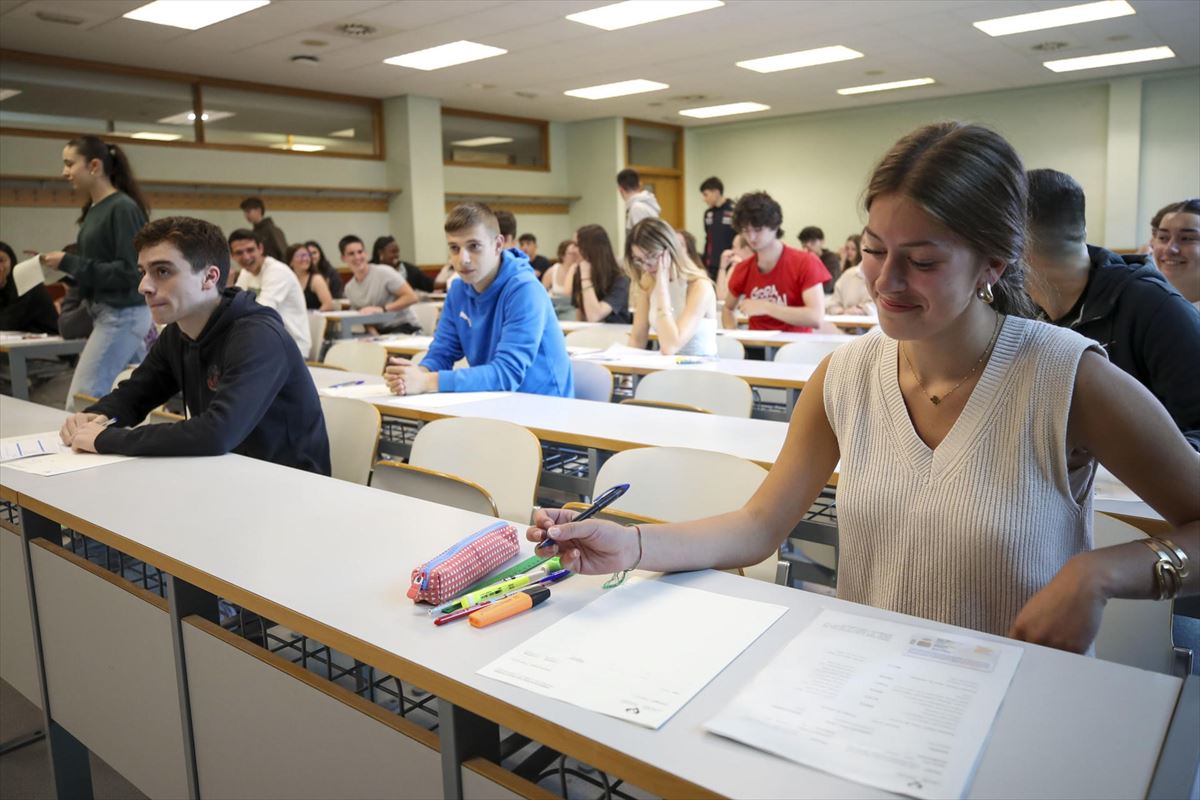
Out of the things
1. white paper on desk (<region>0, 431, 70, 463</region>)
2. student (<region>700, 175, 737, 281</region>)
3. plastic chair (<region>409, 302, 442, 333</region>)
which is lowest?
white paper on desk (<region>0, 431, 70, 463</region>)

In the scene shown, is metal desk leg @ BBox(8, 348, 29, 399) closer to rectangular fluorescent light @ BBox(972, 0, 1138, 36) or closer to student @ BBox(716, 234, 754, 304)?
student @ BBox(716, 234, 754, 304)

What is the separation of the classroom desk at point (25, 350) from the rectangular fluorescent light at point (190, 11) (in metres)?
2.54

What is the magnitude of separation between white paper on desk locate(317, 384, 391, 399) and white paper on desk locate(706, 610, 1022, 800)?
2.33 meters

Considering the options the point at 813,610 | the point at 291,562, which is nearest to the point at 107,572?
the point at 291,562

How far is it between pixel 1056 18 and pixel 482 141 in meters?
6.67

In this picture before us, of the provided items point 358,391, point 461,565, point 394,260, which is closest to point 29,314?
point 394,260

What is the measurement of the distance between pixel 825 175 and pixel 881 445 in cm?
1213

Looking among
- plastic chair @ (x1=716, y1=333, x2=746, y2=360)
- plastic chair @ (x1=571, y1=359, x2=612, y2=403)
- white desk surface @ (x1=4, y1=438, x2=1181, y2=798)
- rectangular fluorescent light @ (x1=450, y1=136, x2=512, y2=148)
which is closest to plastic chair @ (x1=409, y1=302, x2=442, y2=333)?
plastic chair @ (x1=716, y1=333, x2=746, y2=360)

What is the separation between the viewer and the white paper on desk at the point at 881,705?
2.53 feet

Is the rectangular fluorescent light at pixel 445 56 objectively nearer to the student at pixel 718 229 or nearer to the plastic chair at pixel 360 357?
the student at pixel 718 229

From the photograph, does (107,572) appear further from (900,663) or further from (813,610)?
(900,663)

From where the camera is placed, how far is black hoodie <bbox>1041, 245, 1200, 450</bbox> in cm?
170

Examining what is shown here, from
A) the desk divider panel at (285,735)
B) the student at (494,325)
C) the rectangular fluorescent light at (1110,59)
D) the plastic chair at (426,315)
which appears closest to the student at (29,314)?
the plastic chair at (426,315)

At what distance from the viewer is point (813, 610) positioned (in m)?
1.11
